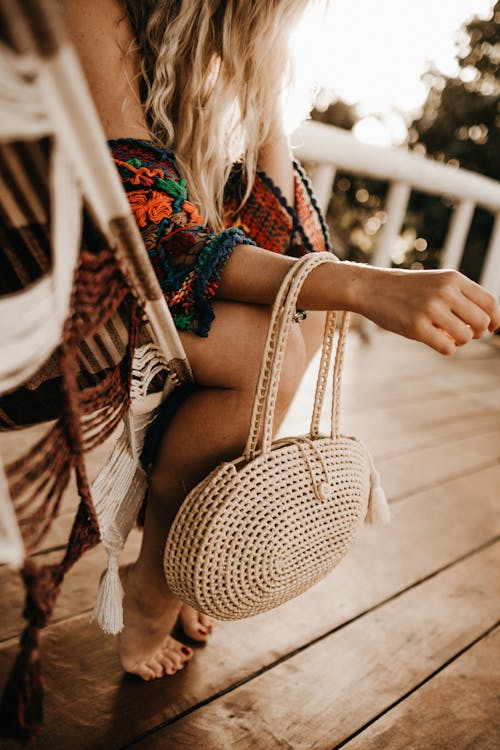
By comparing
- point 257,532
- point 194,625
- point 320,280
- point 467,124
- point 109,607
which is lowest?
point 194,625

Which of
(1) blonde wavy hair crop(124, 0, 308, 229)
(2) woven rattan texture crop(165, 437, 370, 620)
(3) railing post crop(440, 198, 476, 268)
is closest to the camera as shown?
(2) woven rattan texture crop(165, 437, 370, 620)

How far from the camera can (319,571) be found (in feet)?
2.21

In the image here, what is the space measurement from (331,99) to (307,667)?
187 inches

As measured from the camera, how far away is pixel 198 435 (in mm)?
651

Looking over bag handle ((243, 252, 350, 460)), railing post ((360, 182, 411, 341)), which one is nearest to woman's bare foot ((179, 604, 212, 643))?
bag handle ((243, 252, 350, 460))

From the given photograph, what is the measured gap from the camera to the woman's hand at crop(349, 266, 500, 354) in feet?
1.56

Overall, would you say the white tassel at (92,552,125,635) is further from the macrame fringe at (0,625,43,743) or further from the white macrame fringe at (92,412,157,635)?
the macrame fringe at (0,625,43,743)

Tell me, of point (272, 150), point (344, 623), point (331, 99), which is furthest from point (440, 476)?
point (331, 99)

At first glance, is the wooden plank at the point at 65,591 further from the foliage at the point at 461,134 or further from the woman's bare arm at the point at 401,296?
the foliage at the point at 461,134

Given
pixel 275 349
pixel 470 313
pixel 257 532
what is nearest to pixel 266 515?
pixel 257 532

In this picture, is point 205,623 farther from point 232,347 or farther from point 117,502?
point 232,347

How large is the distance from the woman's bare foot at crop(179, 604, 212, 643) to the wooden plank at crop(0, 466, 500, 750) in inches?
0.6

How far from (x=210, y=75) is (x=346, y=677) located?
76 centimetres

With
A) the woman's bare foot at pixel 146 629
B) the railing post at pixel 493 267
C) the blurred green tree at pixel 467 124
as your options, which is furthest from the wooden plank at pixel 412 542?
the blurred green tree at pixel 467 124
